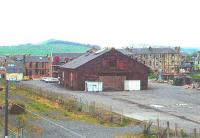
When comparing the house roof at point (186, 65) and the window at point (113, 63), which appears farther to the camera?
the house roof at point (186, 65)

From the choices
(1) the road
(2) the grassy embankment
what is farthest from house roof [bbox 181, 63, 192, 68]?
(2) the grassy embankment

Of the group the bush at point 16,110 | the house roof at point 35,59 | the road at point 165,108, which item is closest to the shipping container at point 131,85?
the road at point 165,108

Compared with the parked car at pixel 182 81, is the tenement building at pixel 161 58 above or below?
above

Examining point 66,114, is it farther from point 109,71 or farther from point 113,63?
point 113,63

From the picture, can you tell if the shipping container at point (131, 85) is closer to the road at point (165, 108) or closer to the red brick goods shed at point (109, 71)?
the red brick goods shed at point (109, 71)

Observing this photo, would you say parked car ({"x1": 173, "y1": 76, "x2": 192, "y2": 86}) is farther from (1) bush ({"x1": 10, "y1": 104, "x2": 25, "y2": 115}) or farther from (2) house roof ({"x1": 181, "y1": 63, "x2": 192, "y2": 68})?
(1) bush ({"x1": 10, "y1": 104, "x2": 25, "y2": 115})

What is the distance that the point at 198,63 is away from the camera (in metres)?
123

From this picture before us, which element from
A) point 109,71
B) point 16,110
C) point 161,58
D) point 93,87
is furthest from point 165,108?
point 161,58

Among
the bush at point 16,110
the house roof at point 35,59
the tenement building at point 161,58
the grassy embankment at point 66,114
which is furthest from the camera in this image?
the tenement building at point 161,58

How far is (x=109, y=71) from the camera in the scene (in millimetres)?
71938

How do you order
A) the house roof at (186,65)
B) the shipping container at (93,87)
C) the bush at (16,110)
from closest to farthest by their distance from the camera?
the bush at (16,110)
the shipping container at (93,87)
the house roof at (186,65)

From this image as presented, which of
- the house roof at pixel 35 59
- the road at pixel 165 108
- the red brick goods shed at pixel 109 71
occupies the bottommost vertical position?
the road at pixel 165 108

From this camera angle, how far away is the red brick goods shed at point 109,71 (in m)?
71.2

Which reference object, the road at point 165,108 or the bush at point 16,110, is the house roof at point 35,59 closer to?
the road at point 165,108
